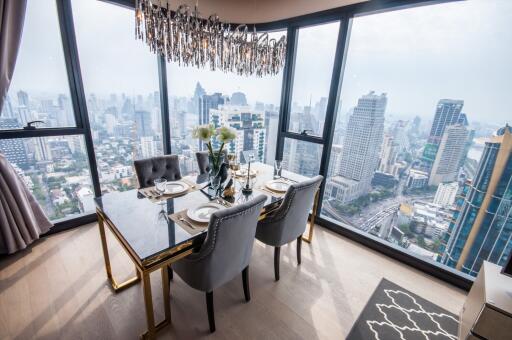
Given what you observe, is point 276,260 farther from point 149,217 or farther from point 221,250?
point 149,217

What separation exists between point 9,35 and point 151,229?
2083 mm

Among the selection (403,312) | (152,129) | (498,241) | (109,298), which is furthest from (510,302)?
(152,129)

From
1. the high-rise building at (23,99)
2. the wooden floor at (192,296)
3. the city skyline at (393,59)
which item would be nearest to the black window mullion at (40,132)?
the high-rise building at (23,99)

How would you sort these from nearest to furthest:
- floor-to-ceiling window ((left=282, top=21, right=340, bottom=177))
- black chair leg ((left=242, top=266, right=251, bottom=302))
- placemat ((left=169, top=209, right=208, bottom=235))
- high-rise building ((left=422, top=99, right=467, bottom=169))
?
placemat ((left=169, top=209, right=208, bottom=235)), black chair leg ((left=242, top=266, right=251, bottom=302)), high-rise building ((left=422, top=99, right=467, bottom=169)), floor-to-ceiling window ((left=282, top=21, right=340, bottom=177))

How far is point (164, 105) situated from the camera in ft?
10.0

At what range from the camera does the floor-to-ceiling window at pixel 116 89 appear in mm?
2389

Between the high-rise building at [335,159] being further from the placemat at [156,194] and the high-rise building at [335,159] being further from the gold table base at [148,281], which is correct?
the gold table base at [148,281]

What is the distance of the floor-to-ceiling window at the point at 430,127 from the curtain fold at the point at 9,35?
307 cm

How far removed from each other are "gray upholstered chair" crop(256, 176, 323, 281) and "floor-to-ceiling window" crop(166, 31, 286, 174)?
1490 millimetres

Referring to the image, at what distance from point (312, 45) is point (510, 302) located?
113 inches

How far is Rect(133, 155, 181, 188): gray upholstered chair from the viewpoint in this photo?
2117 millimetres

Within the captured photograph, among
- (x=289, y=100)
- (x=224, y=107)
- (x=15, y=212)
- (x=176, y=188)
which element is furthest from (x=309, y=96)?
(x=15, y=212)

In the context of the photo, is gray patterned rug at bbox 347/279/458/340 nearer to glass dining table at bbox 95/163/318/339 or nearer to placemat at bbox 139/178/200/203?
glass dining table at bbox 95/163/318/339

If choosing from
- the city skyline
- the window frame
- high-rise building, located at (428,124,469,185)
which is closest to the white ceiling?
the window frame
